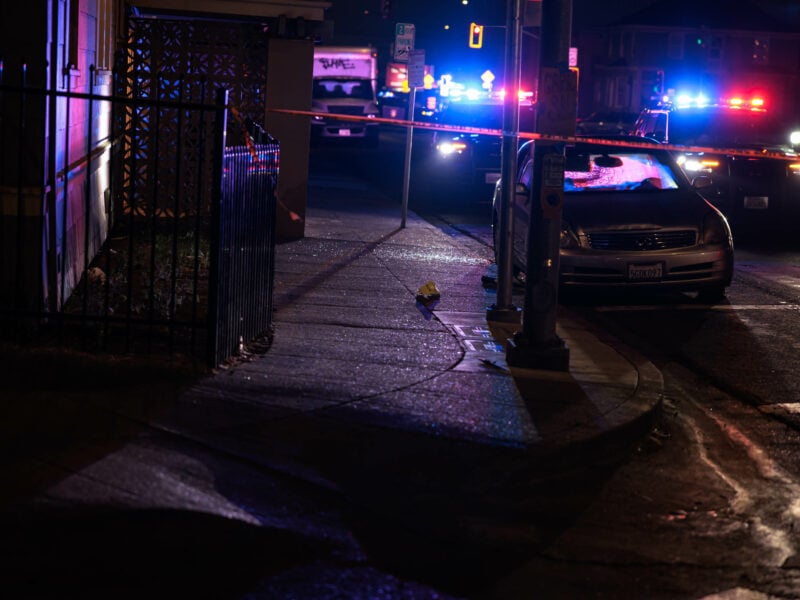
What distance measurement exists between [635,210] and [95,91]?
5764 millimetres

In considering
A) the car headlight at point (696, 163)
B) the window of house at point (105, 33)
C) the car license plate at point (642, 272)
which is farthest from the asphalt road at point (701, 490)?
the car headlight at point (696, 163)

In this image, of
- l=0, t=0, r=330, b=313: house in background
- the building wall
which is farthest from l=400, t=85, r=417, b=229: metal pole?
l=0, t=0, r=330, b=313: house in background

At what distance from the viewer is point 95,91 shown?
1206 cm

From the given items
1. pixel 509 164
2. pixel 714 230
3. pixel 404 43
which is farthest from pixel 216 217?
pixel 404 43

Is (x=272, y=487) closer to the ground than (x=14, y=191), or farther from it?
closer to the ground

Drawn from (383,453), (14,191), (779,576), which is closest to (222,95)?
(14,191)

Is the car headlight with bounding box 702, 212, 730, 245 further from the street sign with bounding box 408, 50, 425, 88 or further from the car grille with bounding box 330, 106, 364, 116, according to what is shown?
the car grille with bounding box 330, 106, 364, 116

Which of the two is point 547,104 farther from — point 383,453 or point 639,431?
point 383,453

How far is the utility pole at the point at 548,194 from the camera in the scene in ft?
26.4

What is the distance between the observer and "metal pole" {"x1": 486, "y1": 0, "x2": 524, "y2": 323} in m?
10.0

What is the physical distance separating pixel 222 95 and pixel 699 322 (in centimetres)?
585

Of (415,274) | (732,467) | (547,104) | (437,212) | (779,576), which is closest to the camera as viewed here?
(779,576)

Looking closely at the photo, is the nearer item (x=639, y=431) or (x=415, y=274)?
(x=639, y=431)

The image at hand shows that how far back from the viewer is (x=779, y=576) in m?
5.14
